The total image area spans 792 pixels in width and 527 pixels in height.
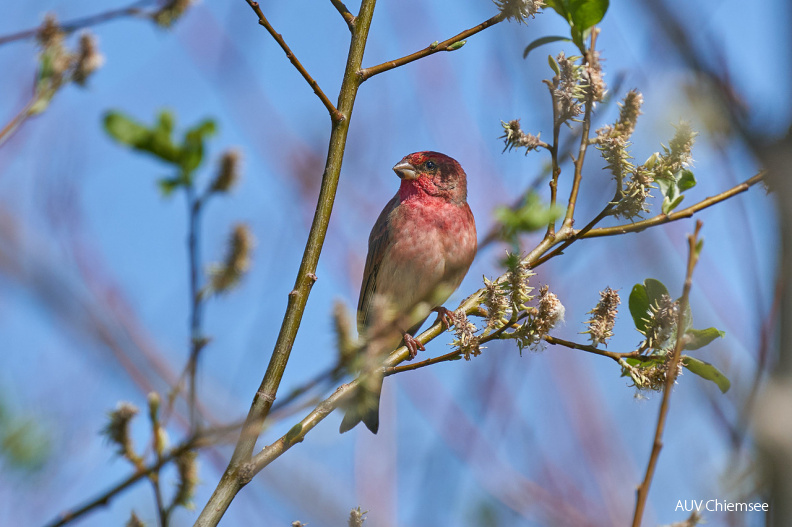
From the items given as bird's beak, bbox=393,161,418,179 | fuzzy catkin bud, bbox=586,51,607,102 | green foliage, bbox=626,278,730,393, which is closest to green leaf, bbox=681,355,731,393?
green foliage, bbox=626,278,730,393

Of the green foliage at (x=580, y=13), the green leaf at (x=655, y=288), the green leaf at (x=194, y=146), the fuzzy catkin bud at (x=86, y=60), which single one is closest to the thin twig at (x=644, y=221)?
the green leaf at (x=655, y=288)

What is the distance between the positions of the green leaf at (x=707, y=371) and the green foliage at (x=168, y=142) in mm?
1600

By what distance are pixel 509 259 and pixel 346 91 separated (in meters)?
0.78

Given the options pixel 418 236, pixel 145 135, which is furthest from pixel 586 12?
pixel 418 236

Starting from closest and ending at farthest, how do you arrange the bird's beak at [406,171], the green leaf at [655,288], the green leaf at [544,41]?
the green leaf at [655,288]
the green leaf at [544,41]
the bird's beak at [406,171]

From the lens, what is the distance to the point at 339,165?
2.54 metres

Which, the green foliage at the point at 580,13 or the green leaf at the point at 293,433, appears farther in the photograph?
the green foliage at the point at 580,13

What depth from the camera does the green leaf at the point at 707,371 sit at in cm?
248

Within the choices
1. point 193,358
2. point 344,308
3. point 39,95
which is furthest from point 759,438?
point 39,95

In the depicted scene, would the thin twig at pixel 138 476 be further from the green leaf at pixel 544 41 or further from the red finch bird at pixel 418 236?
the red finch bird at pixel 418 236

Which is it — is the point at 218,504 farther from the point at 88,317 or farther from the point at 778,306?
the point at 88,317

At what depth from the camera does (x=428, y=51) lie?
8.57 ft

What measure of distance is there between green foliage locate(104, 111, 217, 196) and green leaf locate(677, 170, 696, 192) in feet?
5.32

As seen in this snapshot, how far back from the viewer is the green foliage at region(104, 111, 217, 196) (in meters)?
1.91
